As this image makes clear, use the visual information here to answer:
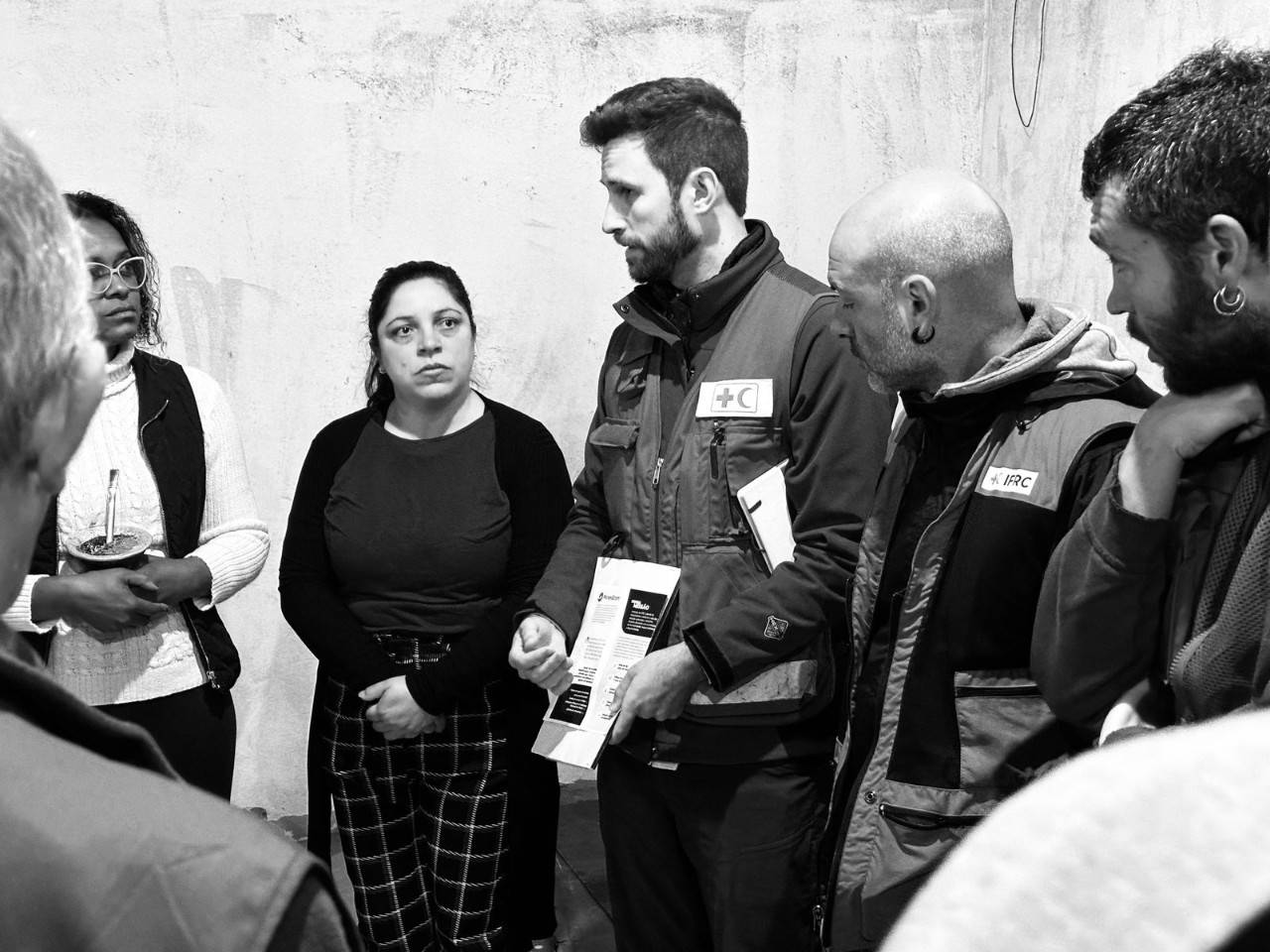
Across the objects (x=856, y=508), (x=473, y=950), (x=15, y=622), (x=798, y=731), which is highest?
(x=856, y=508)

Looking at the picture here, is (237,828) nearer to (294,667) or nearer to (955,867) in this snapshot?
(955,867)

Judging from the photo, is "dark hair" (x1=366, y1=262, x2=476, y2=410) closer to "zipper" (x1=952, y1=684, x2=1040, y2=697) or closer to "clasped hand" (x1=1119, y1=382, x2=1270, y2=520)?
"zipper" (x1=952, y1=684, x2=1040, y2=697)

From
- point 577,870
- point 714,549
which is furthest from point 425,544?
point 577,870

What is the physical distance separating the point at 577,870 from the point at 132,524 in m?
1.92

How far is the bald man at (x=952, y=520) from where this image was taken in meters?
2.04

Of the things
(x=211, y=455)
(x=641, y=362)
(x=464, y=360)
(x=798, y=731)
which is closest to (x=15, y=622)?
(x=211, y=455)

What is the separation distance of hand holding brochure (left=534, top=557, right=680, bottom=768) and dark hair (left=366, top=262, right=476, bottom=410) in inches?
38.6

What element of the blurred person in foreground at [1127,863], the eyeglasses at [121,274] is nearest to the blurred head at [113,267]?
the eyeglasses at [121,274]

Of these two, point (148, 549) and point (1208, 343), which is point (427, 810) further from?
point (1208, 343)

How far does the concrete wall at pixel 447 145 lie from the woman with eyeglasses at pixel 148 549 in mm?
1061

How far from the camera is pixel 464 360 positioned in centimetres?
335

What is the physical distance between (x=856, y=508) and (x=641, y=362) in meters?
0.61

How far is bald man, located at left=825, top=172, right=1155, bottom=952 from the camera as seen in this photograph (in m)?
2.04

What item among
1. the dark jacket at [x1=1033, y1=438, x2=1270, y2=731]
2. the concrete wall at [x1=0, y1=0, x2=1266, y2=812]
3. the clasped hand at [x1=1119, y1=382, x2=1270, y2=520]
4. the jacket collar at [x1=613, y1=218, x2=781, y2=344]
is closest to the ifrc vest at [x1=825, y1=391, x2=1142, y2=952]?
the dark jacket at [x1=1033, y1=438, x2=1270, y2=731]
